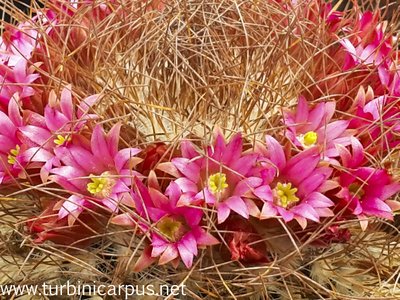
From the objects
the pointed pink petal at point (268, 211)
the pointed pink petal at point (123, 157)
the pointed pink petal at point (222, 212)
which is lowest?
the pointed pink petal at point (268, 211)

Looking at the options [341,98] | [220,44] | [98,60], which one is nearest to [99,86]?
[98,60]

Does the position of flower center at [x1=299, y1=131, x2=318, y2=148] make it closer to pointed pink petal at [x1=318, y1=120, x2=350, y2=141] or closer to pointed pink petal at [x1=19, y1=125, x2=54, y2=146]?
pointed pink petal at [x1=318, y1=120, x2=350, y2=141]

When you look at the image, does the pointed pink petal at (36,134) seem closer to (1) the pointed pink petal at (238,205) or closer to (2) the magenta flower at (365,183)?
(1) the pointed pink petal at (238,205)

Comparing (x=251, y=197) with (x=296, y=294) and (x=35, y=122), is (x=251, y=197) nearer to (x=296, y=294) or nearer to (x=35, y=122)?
(x=296, y=294)

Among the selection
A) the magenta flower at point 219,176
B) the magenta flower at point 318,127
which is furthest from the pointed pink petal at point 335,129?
the magenta flower at point 219,176

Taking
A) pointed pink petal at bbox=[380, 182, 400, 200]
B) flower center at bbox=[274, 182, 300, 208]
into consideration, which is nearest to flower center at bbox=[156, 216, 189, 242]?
flower center at bbox=[274, 182, 300, 208]

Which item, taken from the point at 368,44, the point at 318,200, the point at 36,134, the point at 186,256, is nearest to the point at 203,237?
the point at 186,256
